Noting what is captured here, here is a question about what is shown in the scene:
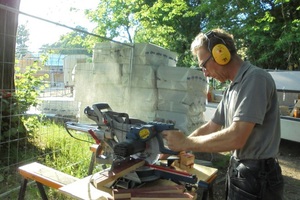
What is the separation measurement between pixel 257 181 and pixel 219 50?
34.5 inches

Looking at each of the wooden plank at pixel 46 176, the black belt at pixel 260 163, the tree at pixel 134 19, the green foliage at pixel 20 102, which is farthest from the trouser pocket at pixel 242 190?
the tree at pixel 134 19

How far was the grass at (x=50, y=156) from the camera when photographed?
3493 millimetres

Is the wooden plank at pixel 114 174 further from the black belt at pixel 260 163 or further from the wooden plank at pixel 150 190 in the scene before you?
the black belt at pixel 260 163

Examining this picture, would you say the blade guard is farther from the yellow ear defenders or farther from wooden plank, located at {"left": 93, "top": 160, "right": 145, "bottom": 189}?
the yellow ear defenders

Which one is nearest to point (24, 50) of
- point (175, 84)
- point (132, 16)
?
point (175, 84)

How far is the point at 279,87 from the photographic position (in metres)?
6.34

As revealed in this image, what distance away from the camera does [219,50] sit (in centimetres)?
178

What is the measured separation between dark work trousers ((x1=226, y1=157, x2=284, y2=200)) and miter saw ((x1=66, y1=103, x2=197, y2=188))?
1.12 ft

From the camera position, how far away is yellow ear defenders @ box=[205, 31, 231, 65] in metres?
1.78

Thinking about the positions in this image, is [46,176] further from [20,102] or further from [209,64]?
[20,102]

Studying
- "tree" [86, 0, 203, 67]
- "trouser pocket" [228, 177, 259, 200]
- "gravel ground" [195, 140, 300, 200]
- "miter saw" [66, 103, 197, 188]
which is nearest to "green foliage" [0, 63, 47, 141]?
"miter saw" [66, 103, 197, 188]

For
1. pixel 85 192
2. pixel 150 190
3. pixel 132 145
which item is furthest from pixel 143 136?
pixel 85 192

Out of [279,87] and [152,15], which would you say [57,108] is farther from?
[279,87]

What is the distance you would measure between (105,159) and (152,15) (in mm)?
9032
